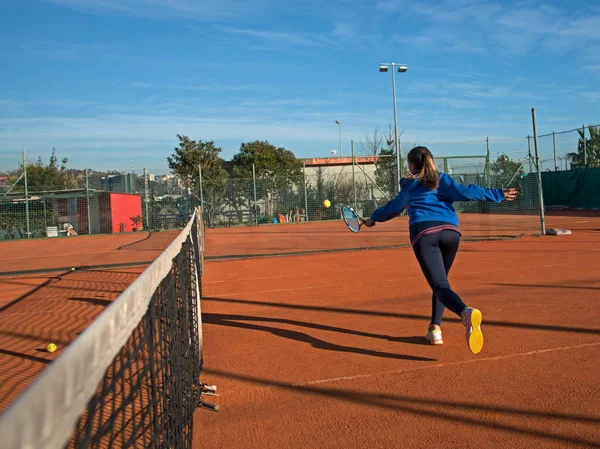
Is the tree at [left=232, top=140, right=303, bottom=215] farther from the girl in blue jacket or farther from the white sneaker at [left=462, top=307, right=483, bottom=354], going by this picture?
the white sneaker at [left=462, top=307, right=483, bottom=354]

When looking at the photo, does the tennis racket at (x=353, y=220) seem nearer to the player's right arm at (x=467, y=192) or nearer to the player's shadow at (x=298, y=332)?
the player's shadow at (x=298, y=332)

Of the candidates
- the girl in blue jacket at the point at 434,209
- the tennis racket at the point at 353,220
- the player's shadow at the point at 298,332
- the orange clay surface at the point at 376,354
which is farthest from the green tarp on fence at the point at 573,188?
the girl in blue jacket at the point at 434,209

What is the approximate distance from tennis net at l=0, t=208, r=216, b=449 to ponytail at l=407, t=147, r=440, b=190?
2.12 meters

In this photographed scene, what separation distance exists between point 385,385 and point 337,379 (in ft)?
1.30

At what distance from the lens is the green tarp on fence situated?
29453mm

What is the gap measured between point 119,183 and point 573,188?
2477 cm

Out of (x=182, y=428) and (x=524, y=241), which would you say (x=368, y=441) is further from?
(x=524, y=241)

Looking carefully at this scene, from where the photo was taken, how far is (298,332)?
237 inches

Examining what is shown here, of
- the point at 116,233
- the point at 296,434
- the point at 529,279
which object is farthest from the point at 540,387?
the point at 116,233

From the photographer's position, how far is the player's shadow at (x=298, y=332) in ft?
16.6

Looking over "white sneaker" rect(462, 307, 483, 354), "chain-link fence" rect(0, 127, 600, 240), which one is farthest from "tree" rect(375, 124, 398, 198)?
"white sneaker" rect(462, 307, 483, 354)

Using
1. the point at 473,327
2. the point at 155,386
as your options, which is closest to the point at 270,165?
the point at 473,327

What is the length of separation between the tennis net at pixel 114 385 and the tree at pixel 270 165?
25.9 metres

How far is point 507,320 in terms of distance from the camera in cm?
600
